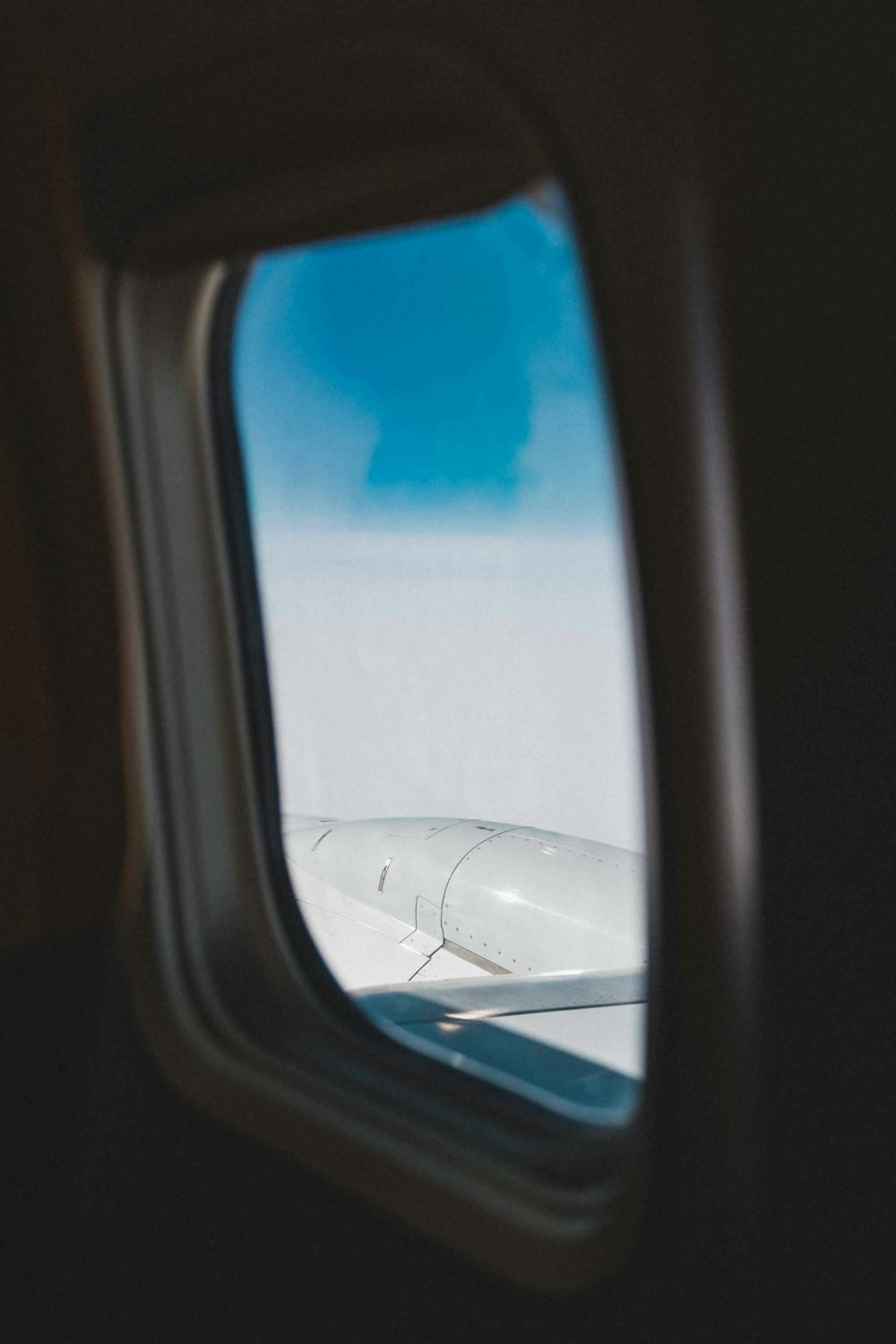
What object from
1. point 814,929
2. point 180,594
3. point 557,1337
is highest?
point 180,594

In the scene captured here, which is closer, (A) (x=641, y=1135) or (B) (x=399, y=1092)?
(A) (x=641, y=1135)

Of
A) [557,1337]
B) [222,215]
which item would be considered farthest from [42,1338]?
[222,215]

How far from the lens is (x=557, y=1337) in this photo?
27.5 inches

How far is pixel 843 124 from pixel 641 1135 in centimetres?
57

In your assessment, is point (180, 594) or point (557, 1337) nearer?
point (557, 1337)

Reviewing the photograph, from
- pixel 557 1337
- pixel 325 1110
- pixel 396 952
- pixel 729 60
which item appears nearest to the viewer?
pixel 729 60

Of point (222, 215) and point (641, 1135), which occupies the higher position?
point (222, 215)

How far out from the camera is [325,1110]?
0.93 m

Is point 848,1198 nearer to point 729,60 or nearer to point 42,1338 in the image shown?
point 729,60

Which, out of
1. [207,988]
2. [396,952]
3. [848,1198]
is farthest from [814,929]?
[396,952]

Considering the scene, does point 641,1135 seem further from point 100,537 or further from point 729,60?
point 100,537

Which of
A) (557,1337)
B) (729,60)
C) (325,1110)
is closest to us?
(729,60)

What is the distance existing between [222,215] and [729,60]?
53 cm

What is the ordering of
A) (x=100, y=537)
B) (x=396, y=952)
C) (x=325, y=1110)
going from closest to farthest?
(x=325, y=1110) → (x=100, y=537) → (x=396, y=952)
